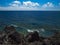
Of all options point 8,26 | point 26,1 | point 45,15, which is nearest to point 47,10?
point 45,15

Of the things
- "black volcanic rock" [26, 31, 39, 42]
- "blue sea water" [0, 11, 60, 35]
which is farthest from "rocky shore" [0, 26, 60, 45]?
"blue sea water" [0, 11, 60, 35]

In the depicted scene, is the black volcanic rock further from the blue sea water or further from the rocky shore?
the blue sea water

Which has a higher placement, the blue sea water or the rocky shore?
the blue sea water

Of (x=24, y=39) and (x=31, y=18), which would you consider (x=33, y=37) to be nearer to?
(x=24, y=39)

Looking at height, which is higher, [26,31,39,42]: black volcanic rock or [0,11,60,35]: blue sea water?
[0,11,60,35]: blue sea water

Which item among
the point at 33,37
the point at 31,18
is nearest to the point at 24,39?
the point at 33,37

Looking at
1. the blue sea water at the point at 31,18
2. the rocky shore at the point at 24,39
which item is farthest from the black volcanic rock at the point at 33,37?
the blue sea water at the point at 31,18
